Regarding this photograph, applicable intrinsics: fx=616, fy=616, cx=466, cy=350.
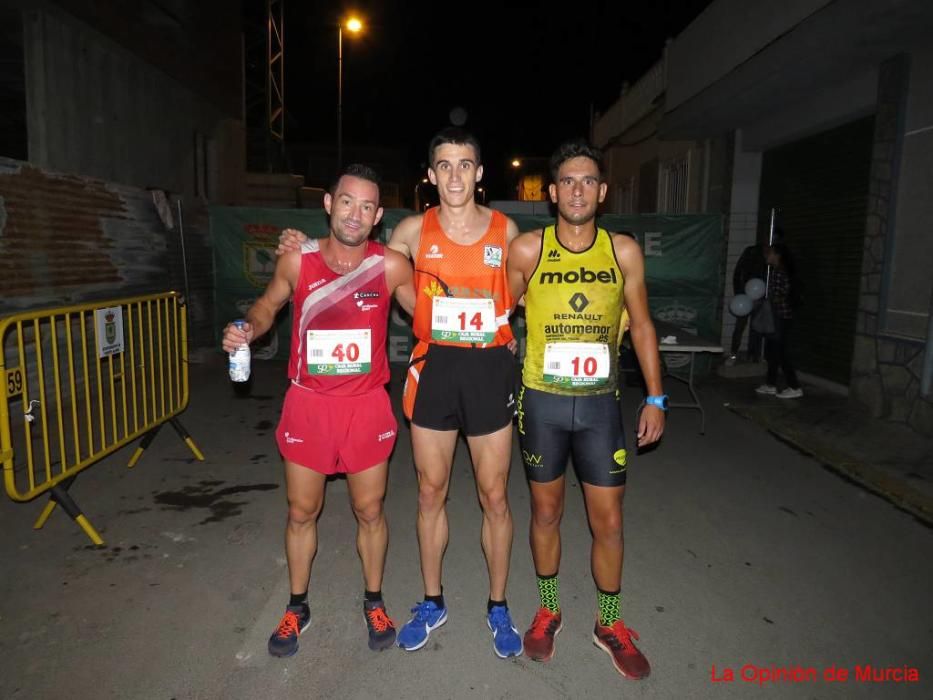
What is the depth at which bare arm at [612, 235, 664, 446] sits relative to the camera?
9.59 feet

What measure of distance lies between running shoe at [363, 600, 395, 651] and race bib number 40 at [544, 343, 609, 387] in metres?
1.47

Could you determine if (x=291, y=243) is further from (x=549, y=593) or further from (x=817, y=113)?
(x=817, y=113)

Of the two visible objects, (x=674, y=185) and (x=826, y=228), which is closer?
(x=826, y=228)

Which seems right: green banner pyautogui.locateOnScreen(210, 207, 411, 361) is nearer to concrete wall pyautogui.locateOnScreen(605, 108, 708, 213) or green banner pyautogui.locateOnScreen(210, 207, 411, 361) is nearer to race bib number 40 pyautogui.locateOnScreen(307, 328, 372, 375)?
concrete wall pyautogui.locateOnScreen(605, 108, 708, 213)

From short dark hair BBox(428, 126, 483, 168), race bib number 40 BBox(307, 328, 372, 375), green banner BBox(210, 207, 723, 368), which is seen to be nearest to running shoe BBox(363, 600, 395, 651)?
race bib number 40 BBox(307, 328, 372, 375)

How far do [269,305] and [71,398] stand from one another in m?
3.54

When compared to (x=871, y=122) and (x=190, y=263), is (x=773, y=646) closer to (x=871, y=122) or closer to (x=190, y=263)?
(x=871, y=122)

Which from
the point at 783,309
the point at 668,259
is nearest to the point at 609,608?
the point at 783,309

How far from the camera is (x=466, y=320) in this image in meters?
2.93

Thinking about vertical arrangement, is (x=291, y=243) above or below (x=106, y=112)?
below

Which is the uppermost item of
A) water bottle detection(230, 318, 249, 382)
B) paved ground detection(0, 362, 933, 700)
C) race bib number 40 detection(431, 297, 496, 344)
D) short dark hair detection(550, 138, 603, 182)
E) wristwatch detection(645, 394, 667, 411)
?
short dark hair detection(550, 138, 603, 182)

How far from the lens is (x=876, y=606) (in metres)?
3.43

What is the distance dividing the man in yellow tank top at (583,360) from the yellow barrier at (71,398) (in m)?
2.50

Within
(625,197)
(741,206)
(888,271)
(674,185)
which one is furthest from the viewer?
(625,197)
